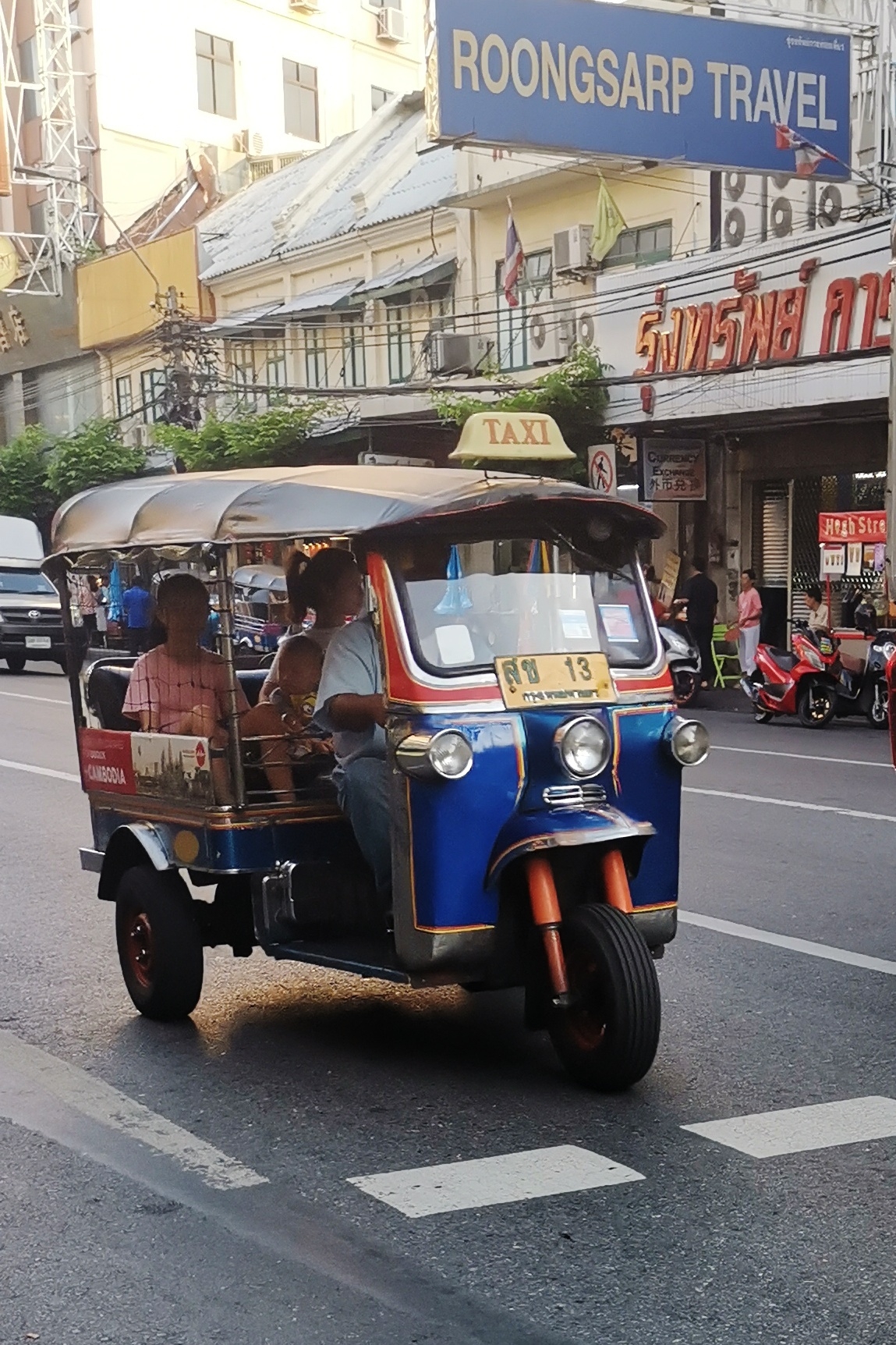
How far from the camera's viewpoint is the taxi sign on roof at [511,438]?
56.8 feet

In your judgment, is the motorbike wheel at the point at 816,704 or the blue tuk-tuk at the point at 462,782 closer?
the blue tuk-tuk at the point at 462,782

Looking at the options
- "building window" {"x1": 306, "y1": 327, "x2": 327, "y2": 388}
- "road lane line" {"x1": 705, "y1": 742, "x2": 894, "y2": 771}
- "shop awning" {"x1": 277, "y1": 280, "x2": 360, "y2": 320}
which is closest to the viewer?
→ "road lane line" {"x1": 705, "y1": 742, "x2": 894, "y2": 771}

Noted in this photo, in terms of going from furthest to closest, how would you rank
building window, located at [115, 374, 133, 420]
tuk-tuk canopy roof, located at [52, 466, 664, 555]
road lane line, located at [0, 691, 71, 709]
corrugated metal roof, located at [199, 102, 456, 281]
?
1. building window, located at [115, 374, 133, 420]
2. corrugated metal roof, located at [199, 102, 456, 281]
3. road lane line, located at [0, 691, 71, 709]
4. tuk-tuk canopy roof, located at [52, 466, 664, 555]

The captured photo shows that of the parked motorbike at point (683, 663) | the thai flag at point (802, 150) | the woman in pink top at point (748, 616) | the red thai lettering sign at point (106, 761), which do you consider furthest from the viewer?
the woman in pink top at point (748, 616)

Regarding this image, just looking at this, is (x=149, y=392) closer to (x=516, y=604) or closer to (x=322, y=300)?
(x=322, y=300)

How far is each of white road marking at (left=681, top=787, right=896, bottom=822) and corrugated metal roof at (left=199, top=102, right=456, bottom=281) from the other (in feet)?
61.7

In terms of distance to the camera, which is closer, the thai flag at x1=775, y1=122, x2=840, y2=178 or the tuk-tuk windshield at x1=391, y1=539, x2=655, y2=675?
the tuk-tuk windshield at x1=391, y1=539, x2=655, y2=675

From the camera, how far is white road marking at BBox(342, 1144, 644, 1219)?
14.2 ft

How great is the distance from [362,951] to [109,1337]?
2.20 m

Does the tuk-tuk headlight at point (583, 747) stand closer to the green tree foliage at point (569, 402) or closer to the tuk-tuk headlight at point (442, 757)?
the tuk-tuk headlight at point (442, 757)

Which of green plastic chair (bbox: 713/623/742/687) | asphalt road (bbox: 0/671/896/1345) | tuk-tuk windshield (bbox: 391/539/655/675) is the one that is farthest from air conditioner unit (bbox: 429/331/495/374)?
tuk-tuk windshield (bbox: 391/539/655/675)

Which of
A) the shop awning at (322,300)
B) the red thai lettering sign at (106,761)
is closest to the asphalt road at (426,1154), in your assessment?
the red thai lettering sign at (106,761)

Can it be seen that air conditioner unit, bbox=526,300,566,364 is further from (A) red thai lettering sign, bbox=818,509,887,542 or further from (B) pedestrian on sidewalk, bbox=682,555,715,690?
(A) red thai lettering sign, bbox=818,509,887,542

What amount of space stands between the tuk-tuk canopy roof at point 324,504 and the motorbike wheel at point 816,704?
12.1 metres
